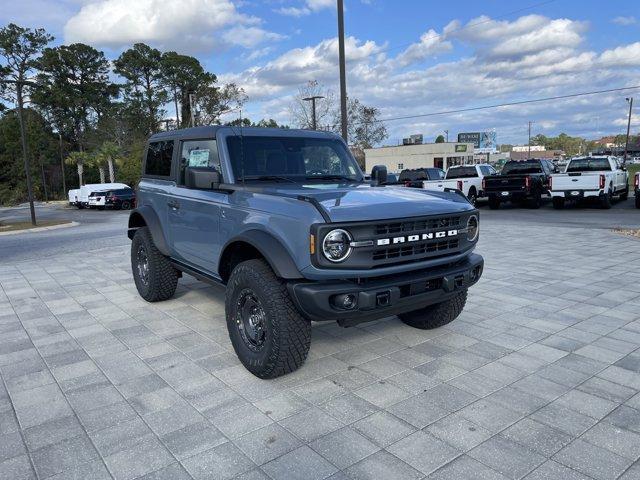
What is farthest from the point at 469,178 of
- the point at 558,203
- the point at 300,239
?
the point at 300,239

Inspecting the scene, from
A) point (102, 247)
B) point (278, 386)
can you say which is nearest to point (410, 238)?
point (278, 386)

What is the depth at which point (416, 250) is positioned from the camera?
146 inches

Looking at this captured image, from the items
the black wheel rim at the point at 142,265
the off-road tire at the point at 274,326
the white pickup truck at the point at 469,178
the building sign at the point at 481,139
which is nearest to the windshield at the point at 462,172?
the white pickup truck at the point at 469,178

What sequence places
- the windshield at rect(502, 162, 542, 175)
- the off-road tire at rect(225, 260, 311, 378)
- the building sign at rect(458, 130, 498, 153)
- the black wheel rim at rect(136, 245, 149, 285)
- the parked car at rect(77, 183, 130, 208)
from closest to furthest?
the off-road tire at rect(225, 260, 311, 378) → the black wheel rim at rect(136, 245, 149, 285) → the windshield at rect(502, 162, 542, 175) → the parked car at rect(77, 183, 130, 208) → the building sign at rect(458, 130, 498, 153)

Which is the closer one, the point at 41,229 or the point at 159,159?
the point at 159,159

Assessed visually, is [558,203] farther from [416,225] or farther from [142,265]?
[416,225]

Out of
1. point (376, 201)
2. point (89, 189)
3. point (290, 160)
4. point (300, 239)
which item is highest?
point (290, 160)

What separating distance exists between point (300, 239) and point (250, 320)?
3.20 ft

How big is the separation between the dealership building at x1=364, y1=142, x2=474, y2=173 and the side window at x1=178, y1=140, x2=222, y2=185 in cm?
5933

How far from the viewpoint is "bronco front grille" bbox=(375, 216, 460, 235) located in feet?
11.4

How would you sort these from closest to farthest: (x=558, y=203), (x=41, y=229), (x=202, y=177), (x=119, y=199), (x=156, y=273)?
(x=202, y=177)
(x=156, y=273)
(x=558, y=203)
(x=41, y=229)
(x=119, y=199)

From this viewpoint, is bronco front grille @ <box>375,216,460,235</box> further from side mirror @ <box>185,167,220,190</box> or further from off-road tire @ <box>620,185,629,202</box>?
off-road tire @ <box>620,185,629,202</box>

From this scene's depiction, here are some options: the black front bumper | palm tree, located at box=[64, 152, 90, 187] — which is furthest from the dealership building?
the black front bumper

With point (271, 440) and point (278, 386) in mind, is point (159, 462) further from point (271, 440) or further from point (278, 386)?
point (278, 386)
